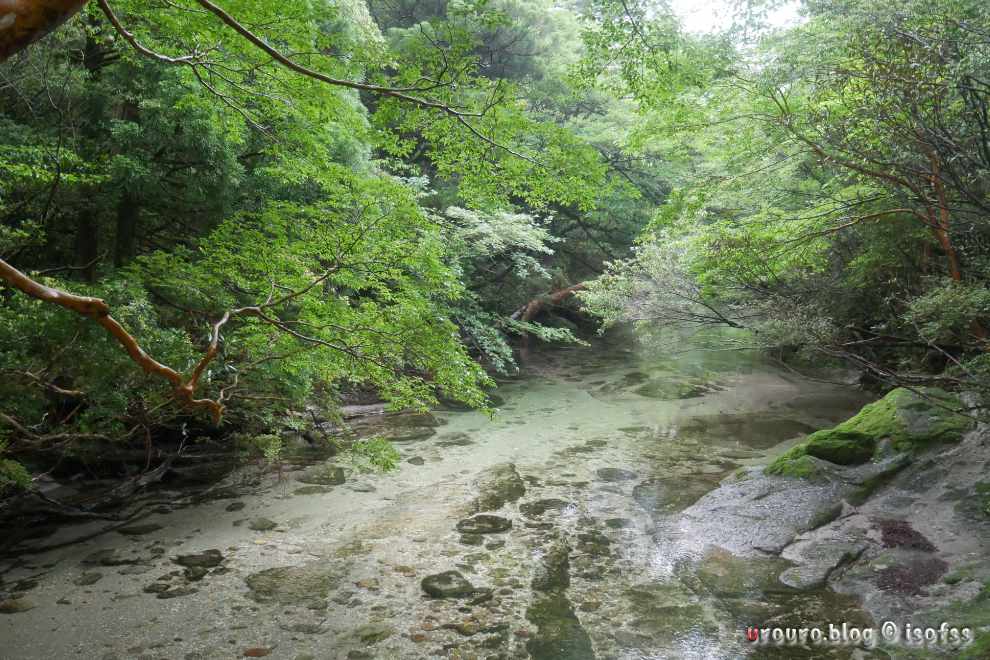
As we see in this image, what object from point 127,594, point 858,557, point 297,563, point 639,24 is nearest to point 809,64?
point 639,24

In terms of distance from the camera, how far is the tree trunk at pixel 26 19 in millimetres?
1330

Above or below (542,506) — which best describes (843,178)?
above

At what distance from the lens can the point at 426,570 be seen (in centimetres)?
469

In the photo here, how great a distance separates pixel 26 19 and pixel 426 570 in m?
4.42

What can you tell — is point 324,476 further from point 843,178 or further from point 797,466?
point 843,178

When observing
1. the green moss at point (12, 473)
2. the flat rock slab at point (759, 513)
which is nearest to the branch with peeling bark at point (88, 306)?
the green moss at point (12, 473)

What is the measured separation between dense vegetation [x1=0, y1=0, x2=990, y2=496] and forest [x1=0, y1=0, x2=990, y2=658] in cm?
3

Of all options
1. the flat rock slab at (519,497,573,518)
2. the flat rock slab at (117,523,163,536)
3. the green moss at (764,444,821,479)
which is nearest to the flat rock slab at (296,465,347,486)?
the flat rock slab at (117,523,163,536)

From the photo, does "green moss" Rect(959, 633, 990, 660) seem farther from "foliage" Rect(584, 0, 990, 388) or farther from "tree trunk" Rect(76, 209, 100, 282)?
"tree trunk" Rect(76, 209, 100, 282)

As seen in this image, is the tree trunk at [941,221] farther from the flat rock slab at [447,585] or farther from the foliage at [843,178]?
the flat rock slab at [447,585]

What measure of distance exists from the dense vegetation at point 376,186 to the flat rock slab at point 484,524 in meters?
1.37

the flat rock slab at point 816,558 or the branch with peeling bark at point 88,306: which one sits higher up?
the branch with peeling bark at point 88,306

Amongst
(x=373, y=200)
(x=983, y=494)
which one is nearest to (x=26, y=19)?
(x=373, y=200)

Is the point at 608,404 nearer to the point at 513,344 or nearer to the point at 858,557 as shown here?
the point at 513,344
